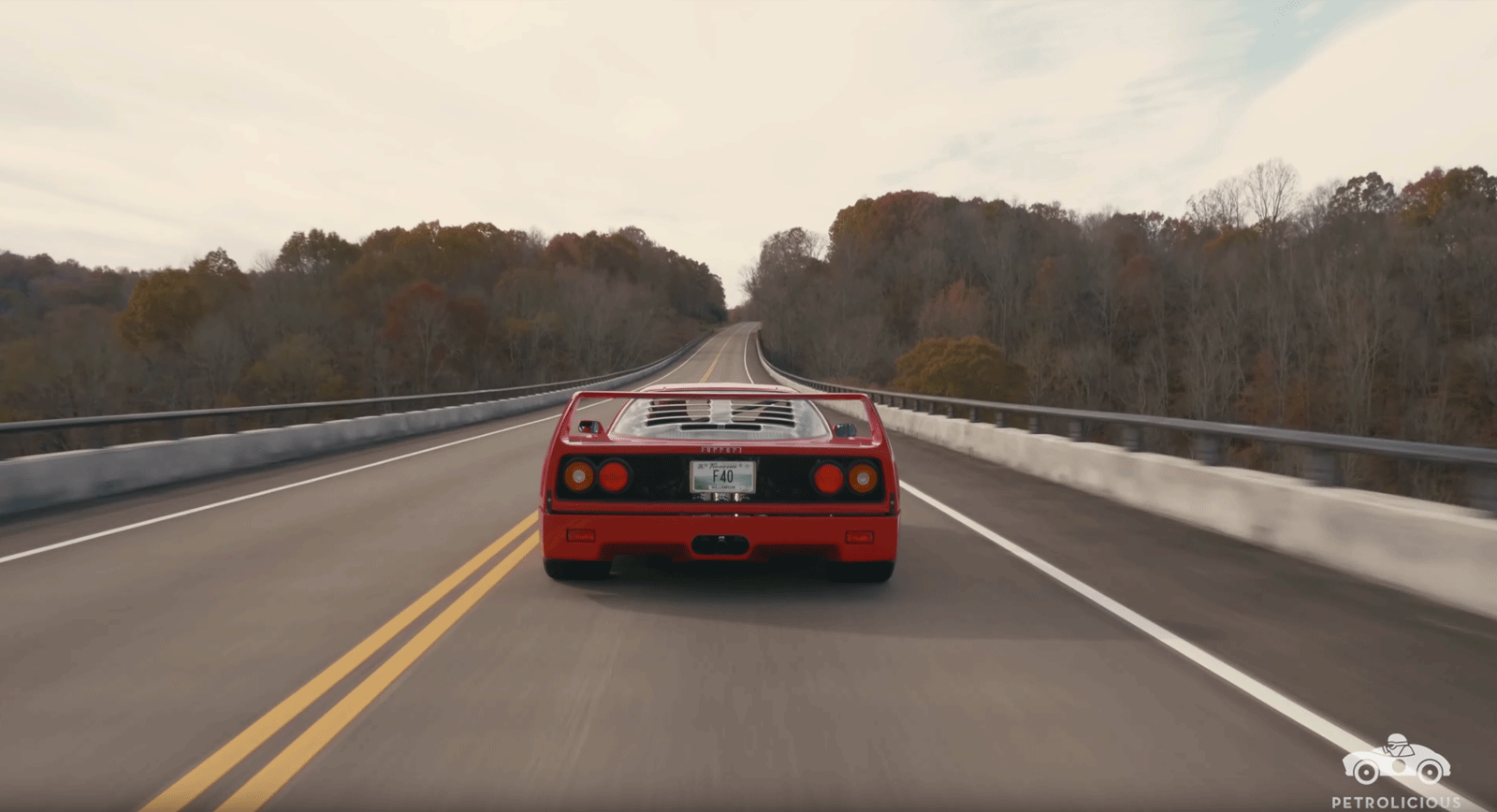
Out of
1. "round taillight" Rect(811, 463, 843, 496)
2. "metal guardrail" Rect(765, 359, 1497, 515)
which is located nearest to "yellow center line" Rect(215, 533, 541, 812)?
"round taillight" Rect(811, 463, 843, 496)

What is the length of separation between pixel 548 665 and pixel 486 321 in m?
113

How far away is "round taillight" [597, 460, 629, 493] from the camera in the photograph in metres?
6.73

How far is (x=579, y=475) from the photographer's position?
6762 millimetres

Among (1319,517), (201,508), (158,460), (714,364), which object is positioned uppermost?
(714,364)

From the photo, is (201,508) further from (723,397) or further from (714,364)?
(714,364)

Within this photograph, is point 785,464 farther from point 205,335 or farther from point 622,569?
point 205,335

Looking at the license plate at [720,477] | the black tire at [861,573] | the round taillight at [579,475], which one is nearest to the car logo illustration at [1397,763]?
the black tire at [861,573]

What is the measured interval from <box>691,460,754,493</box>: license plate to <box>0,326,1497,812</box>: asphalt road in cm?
71

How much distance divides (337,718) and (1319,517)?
7.33 m

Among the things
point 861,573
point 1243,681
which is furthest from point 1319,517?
point 1243,681

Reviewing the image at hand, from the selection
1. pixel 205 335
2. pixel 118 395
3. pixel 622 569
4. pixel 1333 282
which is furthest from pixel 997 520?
pixel 205 335

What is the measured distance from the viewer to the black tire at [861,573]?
712 centimetres

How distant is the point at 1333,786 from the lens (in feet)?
12.1

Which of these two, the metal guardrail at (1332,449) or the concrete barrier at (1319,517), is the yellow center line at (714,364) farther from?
the metal guardrail at (1332,449)
